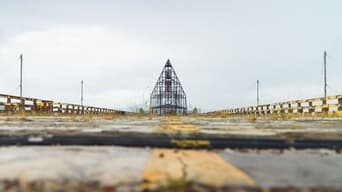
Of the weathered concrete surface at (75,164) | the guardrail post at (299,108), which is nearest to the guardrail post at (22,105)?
the guardrail post at (299,108)

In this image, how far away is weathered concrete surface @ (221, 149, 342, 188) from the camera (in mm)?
2295

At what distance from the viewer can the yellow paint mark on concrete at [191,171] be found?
2.21 metres

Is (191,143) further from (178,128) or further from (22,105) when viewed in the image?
(22,105)

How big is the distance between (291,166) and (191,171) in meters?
0.68

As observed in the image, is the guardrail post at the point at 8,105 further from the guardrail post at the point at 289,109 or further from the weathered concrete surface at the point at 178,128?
the guardrail post at the point at 289,109

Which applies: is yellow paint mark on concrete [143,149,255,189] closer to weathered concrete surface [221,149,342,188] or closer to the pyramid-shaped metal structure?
weathered concrete surface [221,149,342,188]

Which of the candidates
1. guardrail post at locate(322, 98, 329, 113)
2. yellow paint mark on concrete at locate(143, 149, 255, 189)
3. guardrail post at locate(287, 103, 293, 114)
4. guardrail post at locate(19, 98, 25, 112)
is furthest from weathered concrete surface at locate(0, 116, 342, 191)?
guardrail post at locate(287, 103, 293, 114)

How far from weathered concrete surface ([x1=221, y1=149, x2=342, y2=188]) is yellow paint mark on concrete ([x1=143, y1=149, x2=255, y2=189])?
97mm

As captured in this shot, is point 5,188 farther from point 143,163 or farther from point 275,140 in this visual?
Answer: point 275,140

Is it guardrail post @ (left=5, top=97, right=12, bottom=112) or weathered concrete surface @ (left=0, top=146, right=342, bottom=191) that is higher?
guardrail post @ (left=5, top=97, right=12, bottom=112)

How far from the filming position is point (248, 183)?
7.19ft

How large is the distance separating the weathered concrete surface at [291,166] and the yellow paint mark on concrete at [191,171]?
0.10 metres

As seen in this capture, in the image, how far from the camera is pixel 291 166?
271 cm

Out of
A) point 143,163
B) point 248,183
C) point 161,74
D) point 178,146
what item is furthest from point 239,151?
point 161,74
